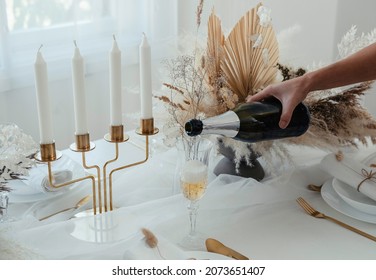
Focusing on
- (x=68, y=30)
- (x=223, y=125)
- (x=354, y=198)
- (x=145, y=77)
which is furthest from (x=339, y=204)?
(x=68, y=30)

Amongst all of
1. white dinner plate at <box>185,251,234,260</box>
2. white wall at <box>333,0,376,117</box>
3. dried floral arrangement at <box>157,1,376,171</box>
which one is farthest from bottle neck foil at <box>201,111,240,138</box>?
white wall at <box>333,0,376,117</box>

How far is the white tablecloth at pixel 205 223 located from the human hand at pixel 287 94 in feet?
0.72

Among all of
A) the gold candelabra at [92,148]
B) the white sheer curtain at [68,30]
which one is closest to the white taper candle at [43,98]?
the gold candelabra at [92,148]

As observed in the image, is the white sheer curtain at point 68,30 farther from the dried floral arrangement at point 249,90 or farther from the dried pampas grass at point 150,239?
the dried pampas grass at point 150,239

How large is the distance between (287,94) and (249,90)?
0.15 meters

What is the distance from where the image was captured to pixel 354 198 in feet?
4.20

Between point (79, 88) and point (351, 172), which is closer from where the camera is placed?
point (79, 88)

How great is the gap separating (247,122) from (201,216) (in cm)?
23

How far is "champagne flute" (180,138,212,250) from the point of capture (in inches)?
43.0

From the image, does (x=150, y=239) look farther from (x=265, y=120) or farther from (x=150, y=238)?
(x=265, y=120)

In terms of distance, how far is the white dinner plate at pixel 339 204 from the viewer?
4.01 feet

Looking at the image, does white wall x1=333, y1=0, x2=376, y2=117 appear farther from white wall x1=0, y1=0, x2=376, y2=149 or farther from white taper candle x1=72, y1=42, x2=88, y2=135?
white taper candle x1=72, y1=42, x2=88, y2=135
